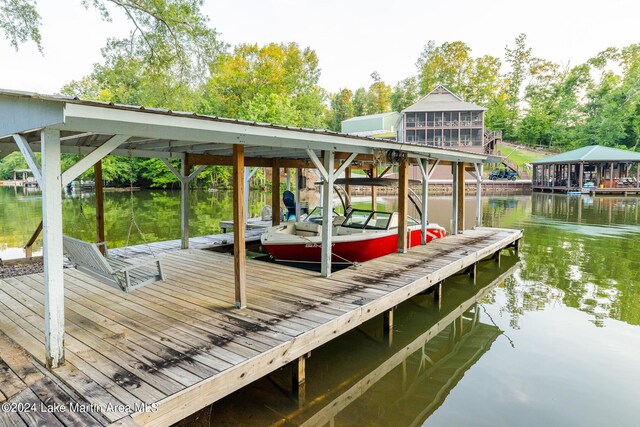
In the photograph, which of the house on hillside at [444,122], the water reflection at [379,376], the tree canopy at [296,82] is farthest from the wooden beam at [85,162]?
the house on hillside at [444,122]

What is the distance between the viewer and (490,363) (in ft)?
17.4

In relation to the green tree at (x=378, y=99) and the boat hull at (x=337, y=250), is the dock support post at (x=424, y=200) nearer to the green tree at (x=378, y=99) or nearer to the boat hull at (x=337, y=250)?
the boat hull at (x=337, y=250)

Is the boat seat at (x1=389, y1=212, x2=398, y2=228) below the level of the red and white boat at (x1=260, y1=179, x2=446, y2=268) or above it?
above

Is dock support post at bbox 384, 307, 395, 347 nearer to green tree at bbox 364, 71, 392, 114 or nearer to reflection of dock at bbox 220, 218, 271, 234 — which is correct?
reflection of dock at bbox 220, 218, 271, 234

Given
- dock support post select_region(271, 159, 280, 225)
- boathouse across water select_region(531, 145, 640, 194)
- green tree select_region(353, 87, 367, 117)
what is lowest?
dock support post select_region(271, 159, 280, 225)

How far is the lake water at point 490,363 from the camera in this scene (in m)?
4.01

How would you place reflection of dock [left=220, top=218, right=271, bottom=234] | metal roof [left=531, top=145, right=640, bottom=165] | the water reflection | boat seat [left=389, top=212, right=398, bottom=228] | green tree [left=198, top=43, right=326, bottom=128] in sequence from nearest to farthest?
the water reflection < boat seat [left=389, top=212, right=398, bottom=228] < reflection of dock [left=220, top=218, right=271, bottom=234] < metal roof [left=531, top=145, right=640, bottom=165] < green tree [left=198, top=43, right=326, bottom=128]

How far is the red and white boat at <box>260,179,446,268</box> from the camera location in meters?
7.41

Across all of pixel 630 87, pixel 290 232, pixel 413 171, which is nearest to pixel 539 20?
pixel 630 87

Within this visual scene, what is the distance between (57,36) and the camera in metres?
21.1

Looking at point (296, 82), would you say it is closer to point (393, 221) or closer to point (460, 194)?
point (460, 194)

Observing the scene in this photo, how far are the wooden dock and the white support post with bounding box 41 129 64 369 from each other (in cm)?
21

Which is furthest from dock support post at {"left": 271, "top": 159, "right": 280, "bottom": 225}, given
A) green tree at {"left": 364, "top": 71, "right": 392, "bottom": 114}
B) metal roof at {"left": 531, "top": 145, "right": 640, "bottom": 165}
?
green tree at {"left": 364, "top": 71, "right": 392, "bottom": 114}

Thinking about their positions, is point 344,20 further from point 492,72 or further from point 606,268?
point 606,268
